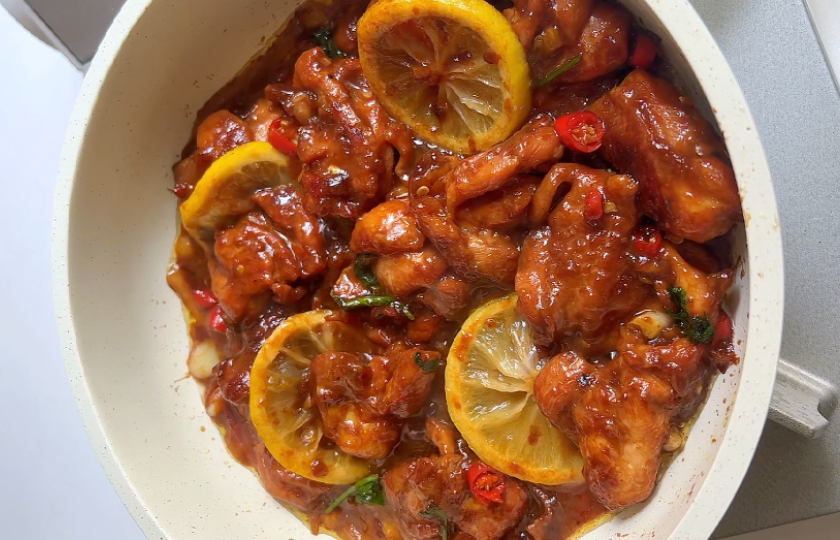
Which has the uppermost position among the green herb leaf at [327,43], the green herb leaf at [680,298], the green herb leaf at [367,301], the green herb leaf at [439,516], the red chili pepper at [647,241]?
the green herb leaf at [327,43]

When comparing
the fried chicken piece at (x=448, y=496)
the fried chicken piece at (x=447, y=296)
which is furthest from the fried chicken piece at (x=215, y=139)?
the fried chicken piece at (x=448, y=496)

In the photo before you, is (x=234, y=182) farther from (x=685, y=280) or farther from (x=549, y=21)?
(x=685, y=280)

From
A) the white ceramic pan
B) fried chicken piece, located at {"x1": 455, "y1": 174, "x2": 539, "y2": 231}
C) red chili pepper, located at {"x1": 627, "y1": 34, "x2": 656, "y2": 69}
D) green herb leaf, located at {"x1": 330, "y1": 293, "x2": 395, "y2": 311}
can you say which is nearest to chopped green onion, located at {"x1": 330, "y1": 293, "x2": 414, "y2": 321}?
green herb leaf, located at {"x1": 330, "y1": 293, "x2": 395, "y2": 311}

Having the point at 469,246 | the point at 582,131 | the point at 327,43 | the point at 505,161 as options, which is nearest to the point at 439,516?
the point at 469,246

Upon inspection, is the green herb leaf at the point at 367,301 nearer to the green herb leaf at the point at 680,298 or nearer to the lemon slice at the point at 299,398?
the lemon slice at the point at 299,398

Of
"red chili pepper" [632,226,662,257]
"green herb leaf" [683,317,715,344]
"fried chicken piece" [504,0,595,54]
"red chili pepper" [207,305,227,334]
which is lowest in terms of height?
"green herb leaf" [683,317,715,344]

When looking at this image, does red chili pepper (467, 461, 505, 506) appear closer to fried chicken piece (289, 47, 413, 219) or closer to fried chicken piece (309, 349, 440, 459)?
fried chicken piece (309, 349, 440, 459)
